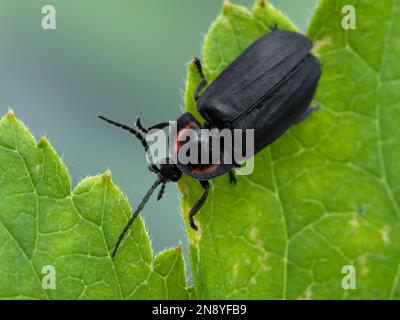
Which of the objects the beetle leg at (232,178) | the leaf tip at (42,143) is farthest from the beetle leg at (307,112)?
the leaf tip at (42,143)

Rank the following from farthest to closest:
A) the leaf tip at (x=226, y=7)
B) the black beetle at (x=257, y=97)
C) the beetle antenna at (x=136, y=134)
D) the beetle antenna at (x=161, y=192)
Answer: the beetle antenna at (x=161, y=192)
the beetle antenna at (x=136, y=134)
the black beetle at (x=257, y=97)
the leaf tip at (x=226, y=7)

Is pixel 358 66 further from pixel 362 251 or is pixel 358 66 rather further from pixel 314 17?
pixel 362 251

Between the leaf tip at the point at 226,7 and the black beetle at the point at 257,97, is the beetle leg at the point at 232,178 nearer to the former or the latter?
the black beetle at the point at 257,97

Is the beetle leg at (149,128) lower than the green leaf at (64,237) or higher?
higher

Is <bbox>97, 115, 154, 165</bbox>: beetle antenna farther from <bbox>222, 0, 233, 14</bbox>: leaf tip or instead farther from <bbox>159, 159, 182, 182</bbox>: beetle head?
<bbox>222, 0, 233, 14</bbox>: leaf tip

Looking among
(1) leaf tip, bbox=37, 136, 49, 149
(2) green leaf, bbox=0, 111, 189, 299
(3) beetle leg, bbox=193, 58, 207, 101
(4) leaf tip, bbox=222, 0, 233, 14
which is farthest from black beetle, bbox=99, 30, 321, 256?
(1) leaf tip, bbox=37, 136, 49, 149

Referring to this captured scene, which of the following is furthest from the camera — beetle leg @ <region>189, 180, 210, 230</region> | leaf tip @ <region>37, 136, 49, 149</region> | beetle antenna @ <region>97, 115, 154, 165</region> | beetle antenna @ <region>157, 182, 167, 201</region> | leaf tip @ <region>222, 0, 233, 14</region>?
beetle antenna @ <region>157, 182, 167, 201</region>
